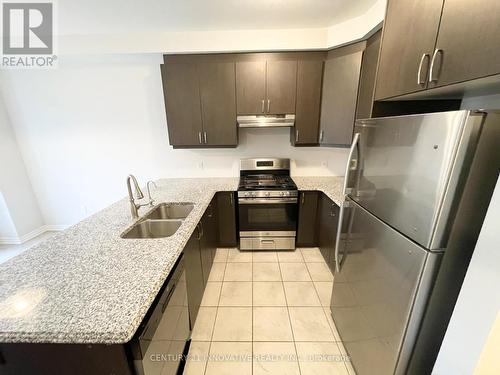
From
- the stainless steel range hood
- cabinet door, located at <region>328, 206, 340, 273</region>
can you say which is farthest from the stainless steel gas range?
the stainless steel range hood

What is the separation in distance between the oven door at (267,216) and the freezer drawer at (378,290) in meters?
1.01

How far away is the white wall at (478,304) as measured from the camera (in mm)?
649

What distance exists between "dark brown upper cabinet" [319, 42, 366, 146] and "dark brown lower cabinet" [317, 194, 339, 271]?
70 centimetres

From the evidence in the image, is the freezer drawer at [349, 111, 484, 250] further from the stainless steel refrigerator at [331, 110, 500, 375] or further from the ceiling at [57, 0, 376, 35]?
the ceiling at [57, 0, 376, 35]

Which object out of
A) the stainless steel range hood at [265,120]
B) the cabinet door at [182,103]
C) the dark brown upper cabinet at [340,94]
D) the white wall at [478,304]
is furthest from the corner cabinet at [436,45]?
the cabinet door at [182,103]

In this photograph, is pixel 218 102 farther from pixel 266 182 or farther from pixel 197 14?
pixel 266 182

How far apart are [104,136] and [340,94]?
313 centimetres

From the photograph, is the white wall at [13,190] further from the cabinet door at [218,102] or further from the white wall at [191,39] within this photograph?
the cabinet door at [218,102]

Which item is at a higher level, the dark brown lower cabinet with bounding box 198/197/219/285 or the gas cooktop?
the gas cooktop

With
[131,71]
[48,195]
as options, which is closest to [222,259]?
[131,71]

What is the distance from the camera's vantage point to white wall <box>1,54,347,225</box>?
266 centimetres

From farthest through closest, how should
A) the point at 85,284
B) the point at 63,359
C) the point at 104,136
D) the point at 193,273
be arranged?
1. the point at 104,136
2. the point at 193,273
3. the point at 85,284
4. the point at 63,359

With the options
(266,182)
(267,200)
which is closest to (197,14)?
(266,182)

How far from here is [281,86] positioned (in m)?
2.32
